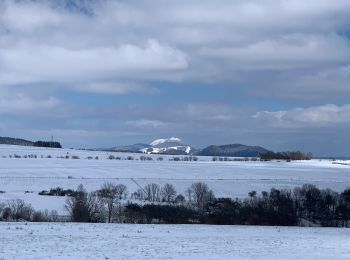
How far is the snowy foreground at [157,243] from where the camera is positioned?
23906 mm

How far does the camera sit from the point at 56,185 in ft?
306

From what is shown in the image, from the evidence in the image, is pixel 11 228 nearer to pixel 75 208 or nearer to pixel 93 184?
pixel 75 208

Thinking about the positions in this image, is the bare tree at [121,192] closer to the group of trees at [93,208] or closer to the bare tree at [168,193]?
the bare tree at [168,193]

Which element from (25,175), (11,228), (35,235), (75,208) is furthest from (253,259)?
(25,175)

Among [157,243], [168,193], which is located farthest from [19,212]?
[168,193]

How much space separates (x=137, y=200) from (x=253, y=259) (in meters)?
52.1

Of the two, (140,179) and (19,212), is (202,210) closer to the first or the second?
(19,212)

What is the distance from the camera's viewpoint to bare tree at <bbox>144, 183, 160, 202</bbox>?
80306mm

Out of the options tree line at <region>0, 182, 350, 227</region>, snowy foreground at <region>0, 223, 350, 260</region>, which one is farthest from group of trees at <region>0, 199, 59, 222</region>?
snowy foreground at <region>0, 223, 350, 260</region>

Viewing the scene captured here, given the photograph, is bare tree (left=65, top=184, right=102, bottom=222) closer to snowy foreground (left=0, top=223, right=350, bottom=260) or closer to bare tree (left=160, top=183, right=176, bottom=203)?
bare tree (left=160, top=183, right=176, bottom=203)

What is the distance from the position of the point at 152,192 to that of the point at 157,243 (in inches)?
2286

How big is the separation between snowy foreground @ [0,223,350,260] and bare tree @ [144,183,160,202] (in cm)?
4119

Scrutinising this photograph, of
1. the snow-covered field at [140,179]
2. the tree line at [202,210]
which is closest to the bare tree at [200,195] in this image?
the tree line at [202,210]

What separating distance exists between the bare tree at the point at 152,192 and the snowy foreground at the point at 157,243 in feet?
135
